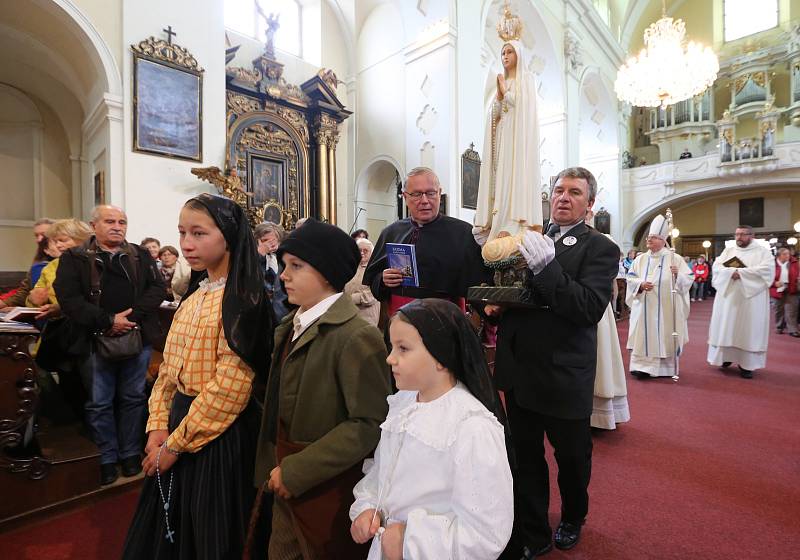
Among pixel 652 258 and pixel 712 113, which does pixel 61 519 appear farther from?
pixel 712 113

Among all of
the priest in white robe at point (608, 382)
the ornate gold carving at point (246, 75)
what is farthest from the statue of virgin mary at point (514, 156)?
the ornate gold carving at point (246, 75)

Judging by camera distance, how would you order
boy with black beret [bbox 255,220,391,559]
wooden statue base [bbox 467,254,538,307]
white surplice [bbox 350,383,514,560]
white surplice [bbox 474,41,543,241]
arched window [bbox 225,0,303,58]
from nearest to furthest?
white surplice [bbox 350,383,514,560] → boy with black beret [bbox 255,220,391,559] → wooden statue base [bbox 467,254,538,307] → white surplice [bbox 474,41,543,241] → arched window [bbox 225,0,303,58]

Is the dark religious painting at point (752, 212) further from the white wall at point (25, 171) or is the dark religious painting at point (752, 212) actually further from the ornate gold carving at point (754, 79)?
the white wall at point (25, 171)

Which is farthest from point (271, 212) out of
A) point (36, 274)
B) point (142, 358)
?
point (142, 358)

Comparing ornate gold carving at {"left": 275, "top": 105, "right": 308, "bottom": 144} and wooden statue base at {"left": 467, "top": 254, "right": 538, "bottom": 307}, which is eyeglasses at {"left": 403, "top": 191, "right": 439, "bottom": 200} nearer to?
wooden statue base at {"left": 467, "top": 254, "right": 538, "bottom": 307}

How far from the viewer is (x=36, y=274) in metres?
3.68

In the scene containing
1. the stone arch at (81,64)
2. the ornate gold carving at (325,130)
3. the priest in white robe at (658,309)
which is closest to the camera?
the priest in white robe at (658,309)

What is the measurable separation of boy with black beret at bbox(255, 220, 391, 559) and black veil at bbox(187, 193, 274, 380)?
0.13 metres

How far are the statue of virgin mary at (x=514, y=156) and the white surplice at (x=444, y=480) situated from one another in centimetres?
161

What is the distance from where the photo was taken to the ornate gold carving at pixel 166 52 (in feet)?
20.2

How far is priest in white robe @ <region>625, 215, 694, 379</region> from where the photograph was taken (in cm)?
552

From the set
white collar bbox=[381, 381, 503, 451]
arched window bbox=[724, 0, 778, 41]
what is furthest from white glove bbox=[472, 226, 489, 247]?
arched window bbox=[724, 0, 778, 41]

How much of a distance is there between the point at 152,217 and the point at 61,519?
15.4 ft

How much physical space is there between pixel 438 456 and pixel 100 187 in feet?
23.9
